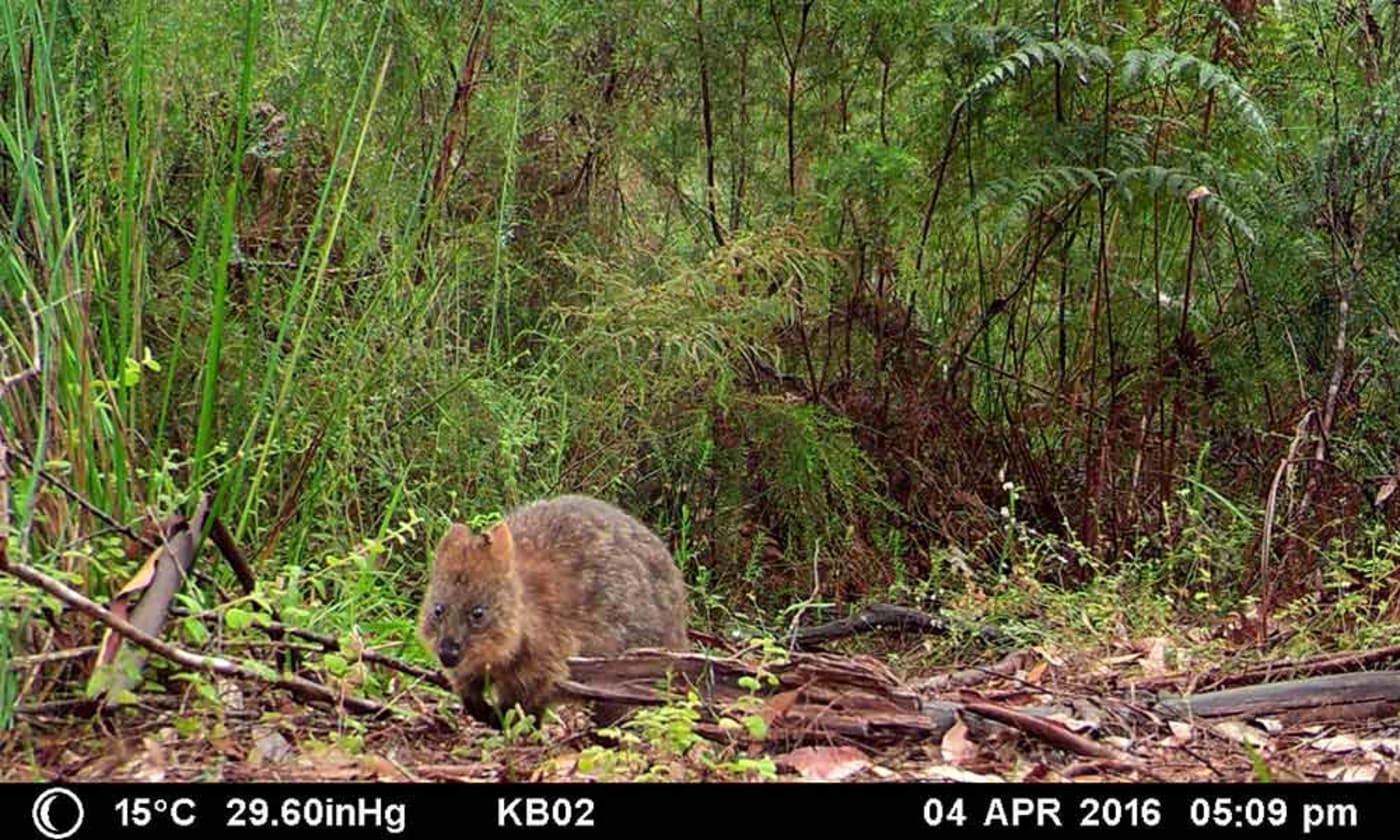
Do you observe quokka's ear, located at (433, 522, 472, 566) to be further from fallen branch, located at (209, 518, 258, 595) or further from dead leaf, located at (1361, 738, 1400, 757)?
A: dead leaf, located at (1361, 738, 1400, 757)

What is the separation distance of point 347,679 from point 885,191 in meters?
3.35

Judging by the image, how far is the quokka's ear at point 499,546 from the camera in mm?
3580

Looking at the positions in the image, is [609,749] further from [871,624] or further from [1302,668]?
[871,624]

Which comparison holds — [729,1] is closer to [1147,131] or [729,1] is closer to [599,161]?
[599,161]

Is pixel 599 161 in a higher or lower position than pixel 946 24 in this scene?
lower

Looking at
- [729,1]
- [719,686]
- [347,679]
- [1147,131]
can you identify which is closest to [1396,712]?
[719,686]

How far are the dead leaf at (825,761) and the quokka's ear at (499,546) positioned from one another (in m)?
0.77

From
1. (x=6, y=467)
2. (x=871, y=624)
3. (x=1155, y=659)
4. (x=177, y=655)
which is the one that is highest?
(x=6, y=467)

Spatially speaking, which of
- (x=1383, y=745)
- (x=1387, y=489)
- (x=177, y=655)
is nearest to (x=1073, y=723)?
(x=1383, y=745)

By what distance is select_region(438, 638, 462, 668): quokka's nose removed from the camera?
136 inches

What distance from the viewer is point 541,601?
3715 mm

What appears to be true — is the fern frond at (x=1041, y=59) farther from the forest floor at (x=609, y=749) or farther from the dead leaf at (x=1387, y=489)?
the forest floor at (x=609, y=749)

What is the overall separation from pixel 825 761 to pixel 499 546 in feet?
2.83

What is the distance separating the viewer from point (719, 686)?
3.43 metres
